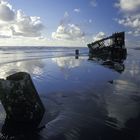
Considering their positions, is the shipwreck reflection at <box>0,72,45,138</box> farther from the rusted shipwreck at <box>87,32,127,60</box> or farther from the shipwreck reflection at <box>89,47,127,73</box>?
the rusted shipwreck at <box>87,32,127,60</box>

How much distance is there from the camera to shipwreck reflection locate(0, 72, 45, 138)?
6570 millimetres

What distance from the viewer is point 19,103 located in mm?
6617

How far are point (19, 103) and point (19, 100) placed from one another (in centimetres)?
8

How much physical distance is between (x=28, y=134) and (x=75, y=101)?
3.53m

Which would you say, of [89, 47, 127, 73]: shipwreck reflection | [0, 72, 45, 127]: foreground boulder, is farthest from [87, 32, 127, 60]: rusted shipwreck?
[0, 72, 45, 127]: foreground boulder

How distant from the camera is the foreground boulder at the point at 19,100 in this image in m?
6.59

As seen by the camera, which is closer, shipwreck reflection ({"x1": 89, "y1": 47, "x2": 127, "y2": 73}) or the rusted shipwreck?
shipwreck reflection ({"x1": 89, "y1": 47, "x2": 127, "y2": 73})

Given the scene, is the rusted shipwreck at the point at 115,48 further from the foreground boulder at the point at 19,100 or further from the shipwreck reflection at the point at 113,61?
the foreground boulder at the point at 19,100

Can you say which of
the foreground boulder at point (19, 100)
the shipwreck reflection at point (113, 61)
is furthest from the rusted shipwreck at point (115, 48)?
the foreground boulder at point (19, 100)

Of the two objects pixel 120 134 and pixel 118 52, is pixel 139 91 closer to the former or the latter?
pixel 120 134

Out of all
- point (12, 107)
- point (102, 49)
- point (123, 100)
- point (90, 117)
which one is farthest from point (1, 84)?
point (102, 49)

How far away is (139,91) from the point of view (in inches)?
449

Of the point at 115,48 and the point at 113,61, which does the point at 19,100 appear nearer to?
the point at 113,61

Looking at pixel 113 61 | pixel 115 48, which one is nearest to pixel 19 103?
pixel 113 61
